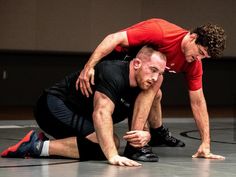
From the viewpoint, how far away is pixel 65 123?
13.7ft

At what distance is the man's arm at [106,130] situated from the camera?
12.3 feet

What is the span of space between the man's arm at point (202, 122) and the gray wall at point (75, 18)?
6.02 meters

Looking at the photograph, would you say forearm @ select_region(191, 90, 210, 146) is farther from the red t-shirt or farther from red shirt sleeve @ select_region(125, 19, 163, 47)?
red shirt sleeve @ select_region(125, 19, 163, 47)

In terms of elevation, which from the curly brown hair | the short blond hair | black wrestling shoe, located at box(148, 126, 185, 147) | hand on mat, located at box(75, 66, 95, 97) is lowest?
black wrestling shoe, located at box(148, 126, 185, 147)

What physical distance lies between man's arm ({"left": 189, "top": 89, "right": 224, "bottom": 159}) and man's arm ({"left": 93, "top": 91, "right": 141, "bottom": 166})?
712 mm

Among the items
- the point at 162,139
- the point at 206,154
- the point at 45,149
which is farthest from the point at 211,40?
the point at 162,139

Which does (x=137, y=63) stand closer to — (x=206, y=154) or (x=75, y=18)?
(x=206, y=154)

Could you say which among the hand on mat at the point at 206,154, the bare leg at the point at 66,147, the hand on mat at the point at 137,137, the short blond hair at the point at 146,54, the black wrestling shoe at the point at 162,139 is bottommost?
the black wrestling shoe at the point at 162,139

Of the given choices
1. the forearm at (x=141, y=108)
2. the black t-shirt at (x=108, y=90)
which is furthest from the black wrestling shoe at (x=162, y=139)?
the forearm at (x=141, y=108)

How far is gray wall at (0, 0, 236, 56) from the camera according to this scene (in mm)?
10062

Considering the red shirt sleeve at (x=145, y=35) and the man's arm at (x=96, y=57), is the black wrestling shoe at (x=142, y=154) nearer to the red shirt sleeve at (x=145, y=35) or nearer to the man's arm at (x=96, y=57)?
the man's arm at (x=96, y=57)

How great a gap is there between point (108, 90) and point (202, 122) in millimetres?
904

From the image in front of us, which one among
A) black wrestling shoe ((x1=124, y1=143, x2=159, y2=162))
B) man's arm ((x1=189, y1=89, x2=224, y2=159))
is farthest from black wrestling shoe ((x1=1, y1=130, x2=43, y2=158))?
man's arm ((x1=189, y1=89, x2=224, y2=159))

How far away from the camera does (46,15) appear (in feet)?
33.5
